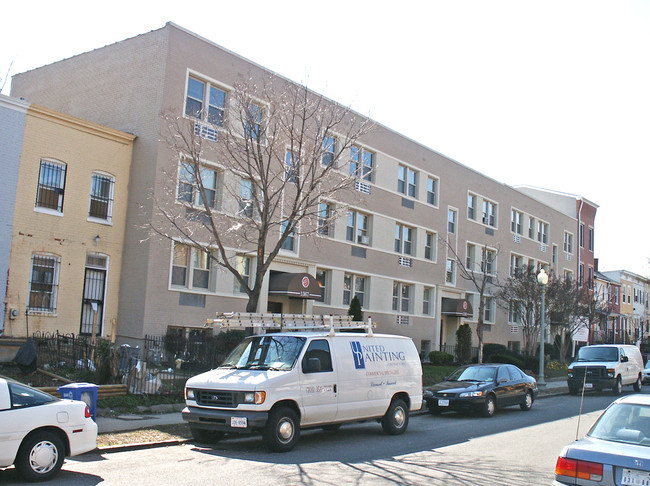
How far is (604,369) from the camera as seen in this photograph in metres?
25.1

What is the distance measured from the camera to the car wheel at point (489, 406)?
16697mm

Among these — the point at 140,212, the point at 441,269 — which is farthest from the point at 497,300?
the point at 140,212

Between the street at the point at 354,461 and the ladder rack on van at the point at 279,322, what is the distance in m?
2.19

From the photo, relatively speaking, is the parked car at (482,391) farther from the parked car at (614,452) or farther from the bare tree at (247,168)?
the parked car at (614,452)

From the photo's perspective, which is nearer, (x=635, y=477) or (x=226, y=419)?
(x=635, y=477)

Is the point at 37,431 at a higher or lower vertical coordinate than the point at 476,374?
lower

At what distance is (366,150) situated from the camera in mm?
30859

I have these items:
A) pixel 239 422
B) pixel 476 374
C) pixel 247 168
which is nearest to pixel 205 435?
pixel 239 422

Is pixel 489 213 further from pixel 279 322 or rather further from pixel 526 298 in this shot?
pixel 279 322

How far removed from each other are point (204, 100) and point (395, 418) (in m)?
14.3

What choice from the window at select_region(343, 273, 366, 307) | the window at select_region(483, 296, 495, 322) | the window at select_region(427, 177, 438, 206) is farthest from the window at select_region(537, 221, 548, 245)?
the window at select_region(343, 273, 366, 307)

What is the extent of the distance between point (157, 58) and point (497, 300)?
27352 millimetres

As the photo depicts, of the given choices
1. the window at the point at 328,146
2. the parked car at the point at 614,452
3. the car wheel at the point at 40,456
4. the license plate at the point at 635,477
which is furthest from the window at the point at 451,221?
the license plate at the point at 635,477

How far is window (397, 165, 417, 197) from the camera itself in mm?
33406
